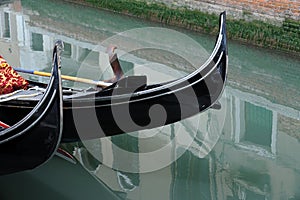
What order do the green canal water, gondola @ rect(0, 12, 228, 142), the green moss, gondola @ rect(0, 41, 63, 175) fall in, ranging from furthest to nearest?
the green moss < the green canal water < gondola @ rect(0, 12, 228, 142) < gondola @ rect(0, 41, 63, 175)

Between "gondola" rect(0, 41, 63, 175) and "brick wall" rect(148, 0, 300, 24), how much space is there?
2895mm

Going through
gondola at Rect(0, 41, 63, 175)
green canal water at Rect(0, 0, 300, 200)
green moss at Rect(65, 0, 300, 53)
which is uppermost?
gondola at Rect(0, 41, 63, 175)

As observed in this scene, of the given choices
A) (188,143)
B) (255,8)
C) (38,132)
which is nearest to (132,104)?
(38,132)

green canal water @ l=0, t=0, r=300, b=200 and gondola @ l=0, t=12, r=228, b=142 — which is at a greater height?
gondola @ l=0, t=12, r=228, b=142

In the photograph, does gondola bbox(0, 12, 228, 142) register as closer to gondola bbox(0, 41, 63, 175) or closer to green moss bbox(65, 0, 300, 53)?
gondola bbox(0, 41, 63, 175)

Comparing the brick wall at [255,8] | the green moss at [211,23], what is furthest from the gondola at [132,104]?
the brick wall at [255,8]

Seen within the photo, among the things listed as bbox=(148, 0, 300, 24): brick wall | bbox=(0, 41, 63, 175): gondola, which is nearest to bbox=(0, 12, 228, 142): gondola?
bbox=(0, 41, 63, 175): gondola

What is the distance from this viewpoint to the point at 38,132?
208cm

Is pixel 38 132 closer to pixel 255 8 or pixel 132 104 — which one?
pixel 132 104

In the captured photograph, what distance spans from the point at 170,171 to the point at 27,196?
2.22ft

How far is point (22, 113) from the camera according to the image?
7.85 ft

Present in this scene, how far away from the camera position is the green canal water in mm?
2477

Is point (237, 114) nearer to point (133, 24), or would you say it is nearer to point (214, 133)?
point (214, 133)

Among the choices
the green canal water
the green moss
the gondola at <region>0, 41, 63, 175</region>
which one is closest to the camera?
the gondola at <region>0, 41, 63, 175</region>
